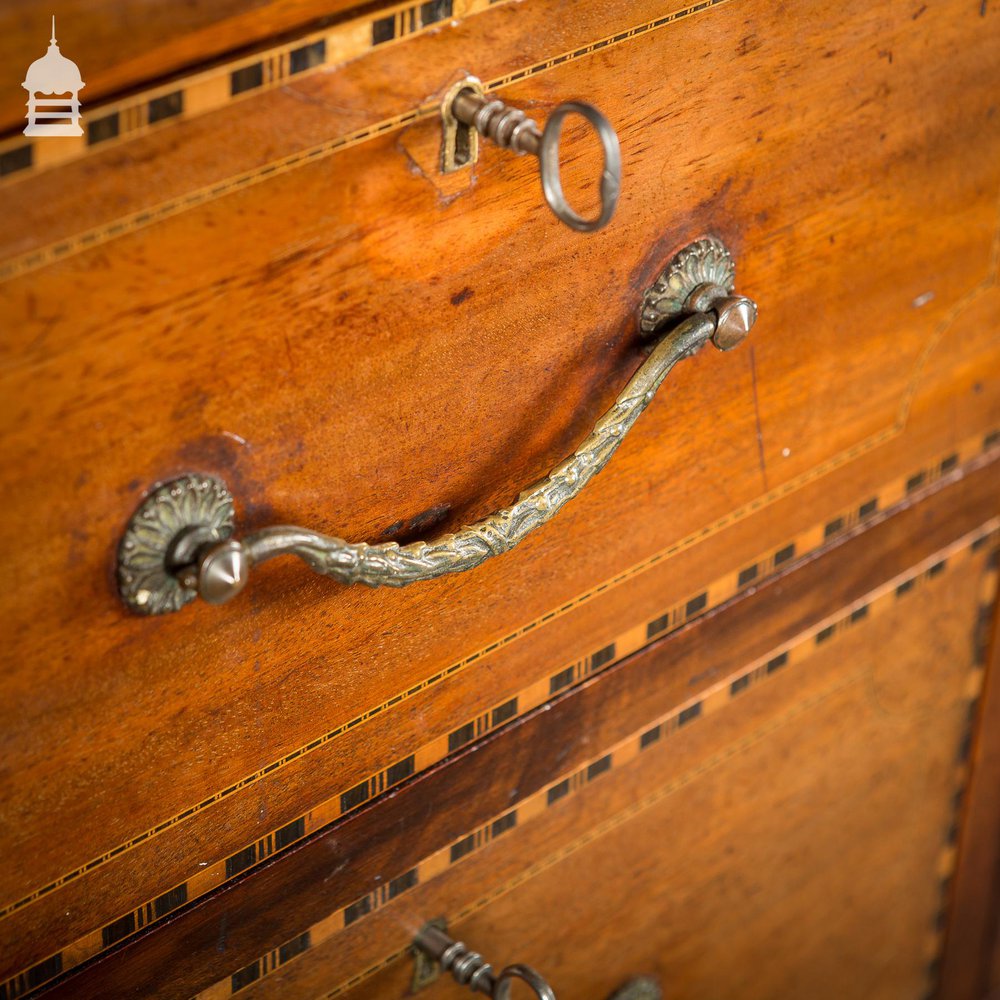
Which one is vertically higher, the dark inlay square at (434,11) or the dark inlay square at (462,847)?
the dark inlay square at (434,11)

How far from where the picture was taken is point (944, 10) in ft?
2.04

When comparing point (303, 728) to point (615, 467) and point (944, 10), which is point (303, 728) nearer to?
point (615, 467)

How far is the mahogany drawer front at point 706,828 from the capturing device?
0.60 meters

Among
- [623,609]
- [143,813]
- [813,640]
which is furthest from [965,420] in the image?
[143,813]

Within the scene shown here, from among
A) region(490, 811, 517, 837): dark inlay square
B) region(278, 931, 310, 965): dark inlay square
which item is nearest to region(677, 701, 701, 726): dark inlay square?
region(490, 811, 517, 837): dark inlay square

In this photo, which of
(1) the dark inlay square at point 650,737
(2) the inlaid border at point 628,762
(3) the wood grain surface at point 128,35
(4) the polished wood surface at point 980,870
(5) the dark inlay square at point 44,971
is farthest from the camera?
(4) the polished wood surface at point 980,870

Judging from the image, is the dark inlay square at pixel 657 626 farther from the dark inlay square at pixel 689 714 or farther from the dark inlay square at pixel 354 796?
the dark inlay square at pixel 354 796

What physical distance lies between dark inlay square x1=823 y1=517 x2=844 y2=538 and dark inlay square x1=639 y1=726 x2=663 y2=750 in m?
0.13

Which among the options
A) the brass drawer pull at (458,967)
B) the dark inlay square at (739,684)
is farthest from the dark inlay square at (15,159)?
the dark inlay square at (739,684)

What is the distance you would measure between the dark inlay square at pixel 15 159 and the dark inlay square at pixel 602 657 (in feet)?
1.15

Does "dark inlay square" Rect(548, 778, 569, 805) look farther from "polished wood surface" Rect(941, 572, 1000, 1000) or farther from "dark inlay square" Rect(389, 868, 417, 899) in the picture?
"polished wood surface" Rect(941, 572, 1000, 1000)

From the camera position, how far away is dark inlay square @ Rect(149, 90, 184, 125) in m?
0.40

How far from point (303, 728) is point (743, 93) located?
29 cm

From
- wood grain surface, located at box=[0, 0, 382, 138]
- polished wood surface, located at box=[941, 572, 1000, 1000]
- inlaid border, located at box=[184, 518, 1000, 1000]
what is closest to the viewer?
wood grain surface, located at box=[0, 0, 382, 138]
